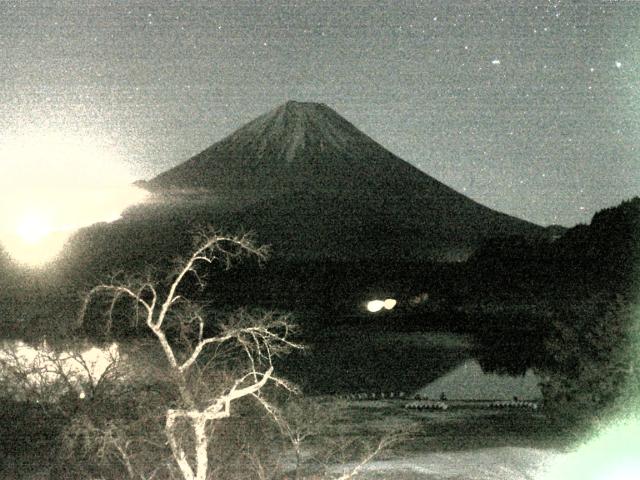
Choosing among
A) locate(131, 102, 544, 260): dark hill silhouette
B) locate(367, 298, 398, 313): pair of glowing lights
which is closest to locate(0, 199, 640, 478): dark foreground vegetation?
locate(367, 298, 398, 313): pair of glowing lights

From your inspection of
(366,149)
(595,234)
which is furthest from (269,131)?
(595,234)

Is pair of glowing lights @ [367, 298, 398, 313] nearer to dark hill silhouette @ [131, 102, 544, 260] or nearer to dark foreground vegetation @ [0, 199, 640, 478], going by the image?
dark foreground vegetation @ [0, 199, 640, 478]

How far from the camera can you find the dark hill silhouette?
11625 cm

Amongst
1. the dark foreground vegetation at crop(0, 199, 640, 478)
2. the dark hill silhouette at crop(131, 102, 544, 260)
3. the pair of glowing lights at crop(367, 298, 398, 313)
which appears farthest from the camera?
the dark hill silhouette at crop(131, 102, 544, 260)

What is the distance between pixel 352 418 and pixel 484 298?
37.8 meters

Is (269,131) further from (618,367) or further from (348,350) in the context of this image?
(618,367)

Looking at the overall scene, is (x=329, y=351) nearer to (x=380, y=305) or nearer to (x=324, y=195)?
(x=380, y=305)

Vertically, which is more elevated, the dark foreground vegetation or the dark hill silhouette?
the dark hill silhouette

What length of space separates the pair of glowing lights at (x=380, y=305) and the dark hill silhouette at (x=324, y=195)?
149ft

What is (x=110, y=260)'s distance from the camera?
80562mm

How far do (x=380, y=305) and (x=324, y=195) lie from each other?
76371mm

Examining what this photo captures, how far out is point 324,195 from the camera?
133000 mm

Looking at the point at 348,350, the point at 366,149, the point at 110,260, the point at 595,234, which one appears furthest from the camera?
the point at 366,149

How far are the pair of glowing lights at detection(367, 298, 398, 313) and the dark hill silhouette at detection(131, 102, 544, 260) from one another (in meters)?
45.3
